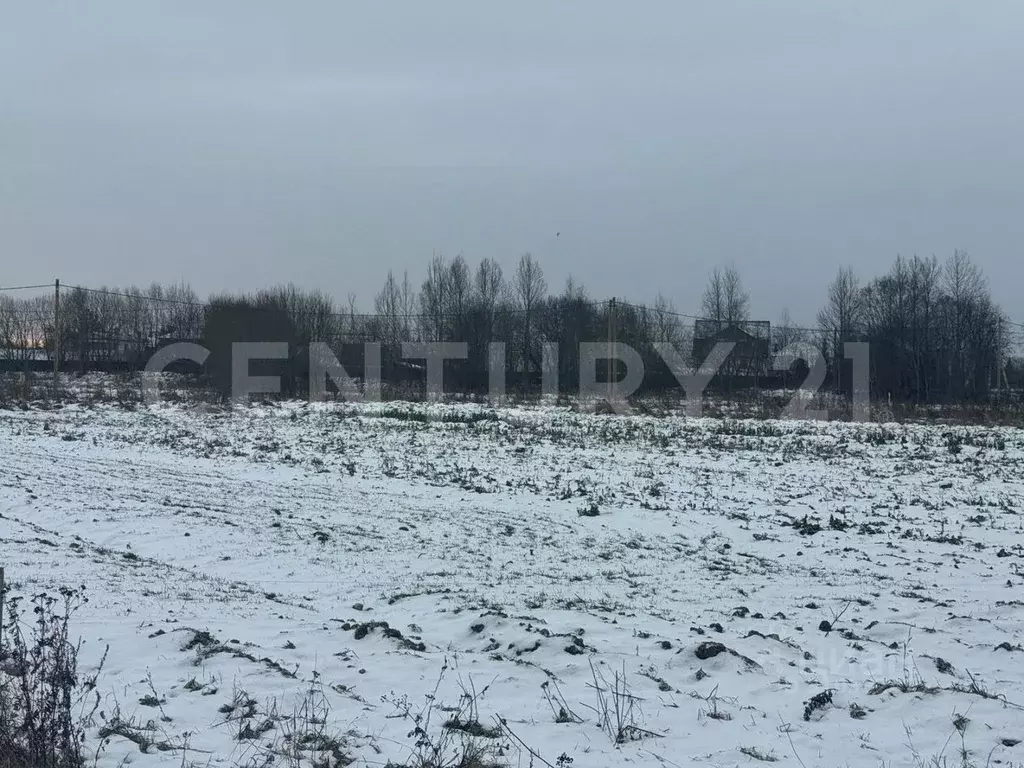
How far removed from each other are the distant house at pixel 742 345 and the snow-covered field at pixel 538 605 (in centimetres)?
3443

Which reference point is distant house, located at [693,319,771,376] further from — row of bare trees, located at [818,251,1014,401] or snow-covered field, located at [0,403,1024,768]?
snow-covered field, located at [0,403,1024,768]

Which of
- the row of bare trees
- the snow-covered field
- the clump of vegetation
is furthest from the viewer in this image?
the row of bare trees

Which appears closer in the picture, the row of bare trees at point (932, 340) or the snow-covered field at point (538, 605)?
the snow-covered field at point (538, 605)

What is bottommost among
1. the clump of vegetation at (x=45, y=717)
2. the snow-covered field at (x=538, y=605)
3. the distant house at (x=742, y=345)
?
the snow-covered field at (x=538, y=605)

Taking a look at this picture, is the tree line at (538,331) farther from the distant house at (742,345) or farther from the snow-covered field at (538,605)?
the snow-covered field at (538,605)

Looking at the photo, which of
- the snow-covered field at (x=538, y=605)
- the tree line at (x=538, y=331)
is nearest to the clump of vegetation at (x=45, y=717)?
the snow-covered field at (x=538, y=605)

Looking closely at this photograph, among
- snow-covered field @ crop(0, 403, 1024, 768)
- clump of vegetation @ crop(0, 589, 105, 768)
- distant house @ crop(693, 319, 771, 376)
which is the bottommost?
snow-covered field @ crop(0, 403, 1024, 768)

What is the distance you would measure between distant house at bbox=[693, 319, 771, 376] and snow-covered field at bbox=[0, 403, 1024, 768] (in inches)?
1355

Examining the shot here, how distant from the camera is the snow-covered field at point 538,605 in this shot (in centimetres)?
393

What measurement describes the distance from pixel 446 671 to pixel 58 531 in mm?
5958

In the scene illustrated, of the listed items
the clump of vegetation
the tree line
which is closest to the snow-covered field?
the clump of vegetation

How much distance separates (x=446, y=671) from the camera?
484 centimetres

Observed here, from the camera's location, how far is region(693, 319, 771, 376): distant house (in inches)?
1946

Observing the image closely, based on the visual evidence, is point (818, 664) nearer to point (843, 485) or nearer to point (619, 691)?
point (619, 691)
